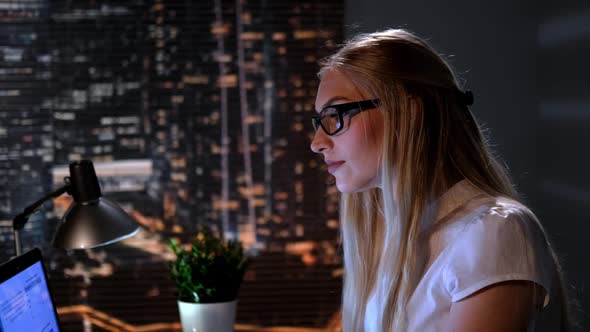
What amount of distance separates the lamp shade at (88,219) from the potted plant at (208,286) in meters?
0.44

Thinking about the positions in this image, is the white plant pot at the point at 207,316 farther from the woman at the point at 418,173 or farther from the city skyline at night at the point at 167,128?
the woman at the point at 418,173

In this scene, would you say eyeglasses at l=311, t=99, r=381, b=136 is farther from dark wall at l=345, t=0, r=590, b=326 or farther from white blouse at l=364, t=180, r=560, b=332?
dark wall at l=345, t=0, r=590, b=326

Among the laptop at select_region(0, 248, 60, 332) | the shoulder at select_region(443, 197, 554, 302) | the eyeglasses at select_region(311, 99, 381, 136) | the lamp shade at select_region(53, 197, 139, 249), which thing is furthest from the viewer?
the lamp shade at select_region(53, 197, 139, 249)

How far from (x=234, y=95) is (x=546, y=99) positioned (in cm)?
131

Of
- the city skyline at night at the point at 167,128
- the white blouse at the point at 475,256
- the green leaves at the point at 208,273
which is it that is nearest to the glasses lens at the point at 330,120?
the white blouse at the point at 475,256

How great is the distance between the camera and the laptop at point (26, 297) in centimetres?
132

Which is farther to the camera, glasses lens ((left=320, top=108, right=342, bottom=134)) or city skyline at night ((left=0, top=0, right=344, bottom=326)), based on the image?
city skyline at night ((left=0, top=0, right=344, bottom=326))

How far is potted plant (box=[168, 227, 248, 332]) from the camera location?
2184 millimetres

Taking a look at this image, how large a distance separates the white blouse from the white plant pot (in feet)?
3.74

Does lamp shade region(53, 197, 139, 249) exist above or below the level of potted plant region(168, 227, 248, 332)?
above

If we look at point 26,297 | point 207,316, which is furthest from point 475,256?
point 207,316

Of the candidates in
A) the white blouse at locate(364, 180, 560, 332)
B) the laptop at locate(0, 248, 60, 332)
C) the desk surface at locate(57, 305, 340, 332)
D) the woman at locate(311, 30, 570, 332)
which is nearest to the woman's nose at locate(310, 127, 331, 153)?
the woman at locate(311, 30, 570, 332)

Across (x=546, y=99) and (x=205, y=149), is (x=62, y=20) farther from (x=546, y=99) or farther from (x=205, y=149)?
(x=546, y=99)

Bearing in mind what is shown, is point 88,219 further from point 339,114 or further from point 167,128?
point 167,128
